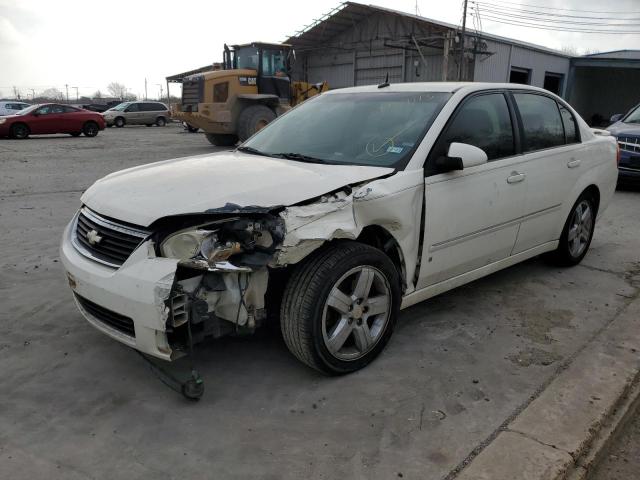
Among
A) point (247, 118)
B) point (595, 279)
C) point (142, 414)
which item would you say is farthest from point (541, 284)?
point (247, 118)

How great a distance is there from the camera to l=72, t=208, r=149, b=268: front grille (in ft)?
8.91

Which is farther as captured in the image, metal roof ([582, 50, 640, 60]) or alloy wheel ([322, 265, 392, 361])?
metal roof ([582, 50, 640, 60])

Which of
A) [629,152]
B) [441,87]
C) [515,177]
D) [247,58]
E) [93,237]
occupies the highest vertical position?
[247,58]

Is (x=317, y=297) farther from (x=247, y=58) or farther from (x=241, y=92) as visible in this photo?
(x=247, y=58)

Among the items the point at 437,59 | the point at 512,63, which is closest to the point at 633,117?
the point at 437,59

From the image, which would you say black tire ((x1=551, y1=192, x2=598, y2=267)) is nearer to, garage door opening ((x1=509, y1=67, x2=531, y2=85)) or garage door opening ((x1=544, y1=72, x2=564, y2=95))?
garage door opening ((x1=509, y1=67, x2=531, y2=85))

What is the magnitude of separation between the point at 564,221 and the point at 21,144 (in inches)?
730

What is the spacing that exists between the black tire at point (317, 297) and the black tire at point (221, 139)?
48.6 feet

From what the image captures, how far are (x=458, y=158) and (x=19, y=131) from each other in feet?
70.6

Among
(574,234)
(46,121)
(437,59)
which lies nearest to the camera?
(574,234)

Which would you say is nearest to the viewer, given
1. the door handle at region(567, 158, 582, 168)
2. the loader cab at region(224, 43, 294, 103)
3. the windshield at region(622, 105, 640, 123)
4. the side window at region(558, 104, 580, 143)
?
the door handle at region(567, 158, 582, 168)

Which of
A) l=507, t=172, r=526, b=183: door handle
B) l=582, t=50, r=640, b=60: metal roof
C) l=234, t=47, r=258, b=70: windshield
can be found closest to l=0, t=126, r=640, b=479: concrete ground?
l=507, t=172, r=526, b=183: door handle

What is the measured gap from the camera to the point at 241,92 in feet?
50.1

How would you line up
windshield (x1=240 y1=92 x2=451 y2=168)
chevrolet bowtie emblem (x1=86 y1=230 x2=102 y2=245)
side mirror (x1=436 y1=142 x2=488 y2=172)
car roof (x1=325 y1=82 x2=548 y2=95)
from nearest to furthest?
chevrolet bowtie emblem (x1=86 y1=230 x2=102 y2=245) < side mirror (x1=436 y1=142 x2=488 y2=172) < windshield (x1=240 y1=92 x2=451 y2=168) < car roof (x1=325 y1=82 x2=548 y2=95)
